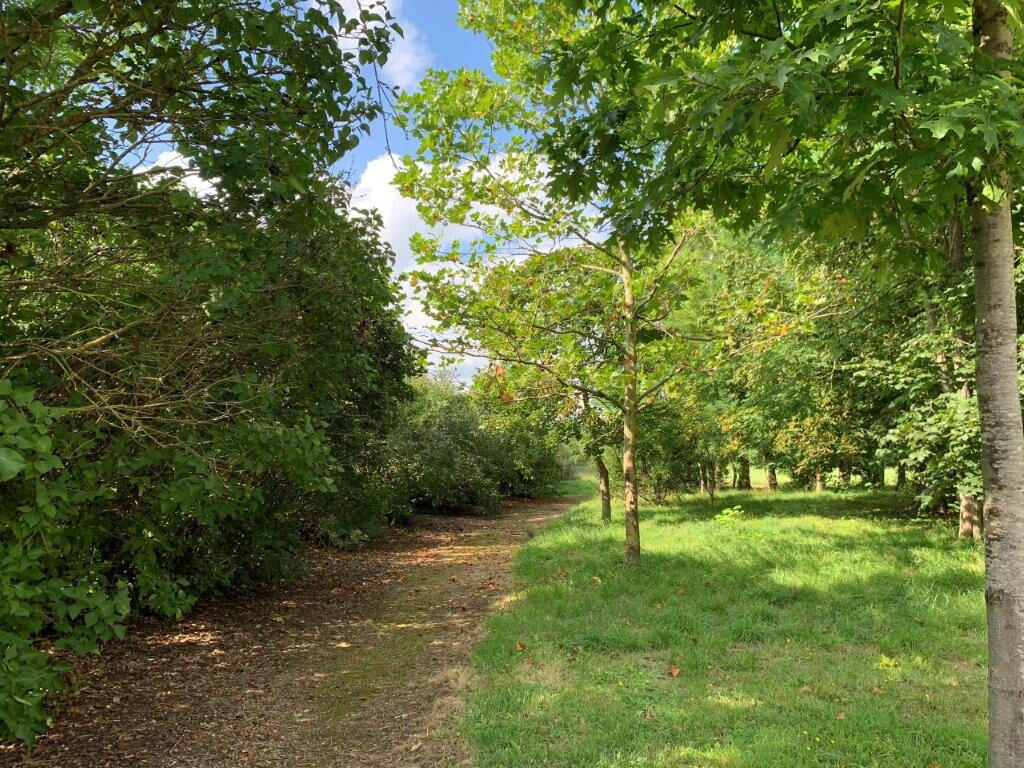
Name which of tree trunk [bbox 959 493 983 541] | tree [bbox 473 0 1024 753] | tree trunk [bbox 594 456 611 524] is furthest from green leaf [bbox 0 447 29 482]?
tree trunk [bbox 594 456 611 524]

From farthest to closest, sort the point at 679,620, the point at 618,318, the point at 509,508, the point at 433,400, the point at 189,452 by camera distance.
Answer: the point at 433,400 → the point at 509,508 → the point at 618,318 → the point at 679,620 → the point at 189,452

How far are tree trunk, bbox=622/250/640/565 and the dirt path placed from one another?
7.48ft

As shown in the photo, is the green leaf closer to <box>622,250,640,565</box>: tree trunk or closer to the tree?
the tree

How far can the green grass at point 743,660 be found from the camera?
415cm

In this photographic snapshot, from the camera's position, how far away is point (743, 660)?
5723 mm

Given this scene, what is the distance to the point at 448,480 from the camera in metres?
21.1

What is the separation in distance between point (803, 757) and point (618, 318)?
265 inches

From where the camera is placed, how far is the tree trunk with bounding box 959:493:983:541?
34.3ft

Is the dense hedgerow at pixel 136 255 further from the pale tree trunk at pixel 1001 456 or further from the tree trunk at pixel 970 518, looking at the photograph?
the tree trunk at pixel 970 518

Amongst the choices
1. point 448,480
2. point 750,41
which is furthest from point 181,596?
point 448,480

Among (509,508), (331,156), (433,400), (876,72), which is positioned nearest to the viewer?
(876,72)

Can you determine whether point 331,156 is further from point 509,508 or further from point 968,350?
point 509,508

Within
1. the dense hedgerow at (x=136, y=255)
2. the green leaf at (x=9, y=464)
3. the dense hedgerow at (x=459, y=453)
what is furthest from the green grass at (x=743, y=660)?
the dense hedgerow at (x=459, y=453)

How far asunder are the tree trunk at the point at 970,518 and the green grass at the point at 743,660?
575mm
